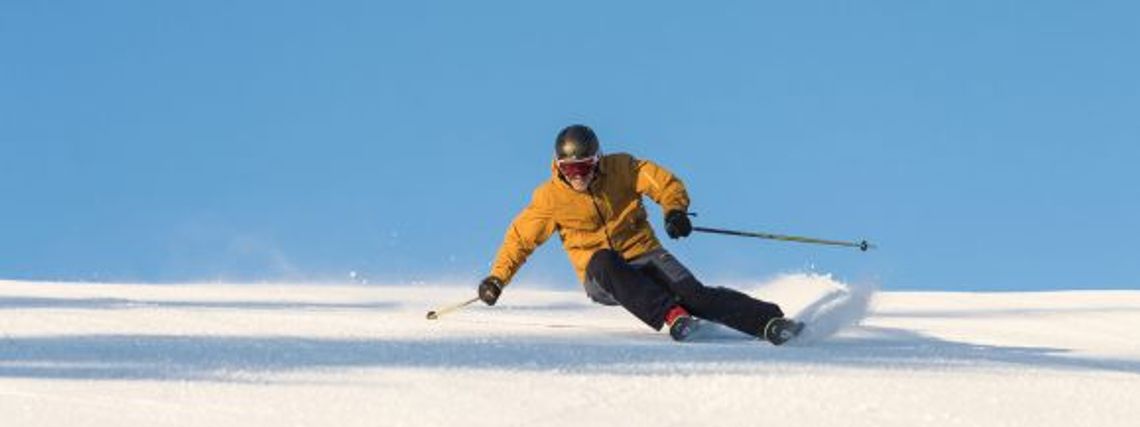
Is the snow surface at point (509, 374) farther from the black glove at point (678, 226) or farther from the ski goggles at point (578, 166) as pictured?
the ski goggles at point (578, 166)

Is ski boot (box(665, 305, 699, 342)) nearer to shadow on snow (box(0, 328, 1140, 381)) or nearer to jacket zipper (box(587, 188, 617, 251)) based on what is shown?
shadow on snow (box(0, 328, 1140, 381))

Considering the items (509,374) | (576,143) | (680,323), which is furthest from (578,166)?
(509,374)

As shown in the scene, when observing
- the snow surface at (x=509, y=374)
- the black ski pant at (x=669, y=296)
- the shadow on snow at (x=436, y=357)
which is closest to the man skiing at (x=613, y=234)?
the black ski pant at (x=669, y=296)

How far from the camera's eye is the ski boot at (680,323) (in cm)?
794

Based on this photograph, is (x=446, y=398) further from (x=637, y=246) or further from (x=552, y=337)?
(x=637, y=246)

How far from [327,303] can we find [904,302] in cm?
456

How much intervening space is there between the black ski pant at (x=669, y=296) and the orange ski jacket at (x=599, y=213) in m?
0.22

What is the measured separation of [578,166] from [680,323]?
1007 mm

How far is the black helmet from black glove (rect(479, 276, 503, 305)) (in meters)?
0.71

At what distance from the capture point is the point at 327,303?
11.3 m

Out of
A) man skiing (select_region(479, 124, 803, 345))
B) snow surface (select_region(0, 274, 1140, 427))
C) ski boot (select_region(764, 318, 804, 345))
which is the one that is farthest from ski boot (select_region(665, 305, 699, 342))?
ski boot (select_region(764, 318, 804, 345))

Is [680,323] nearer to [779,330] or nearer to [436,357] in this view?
[779,330]

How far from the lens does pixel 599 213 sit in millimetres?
8664

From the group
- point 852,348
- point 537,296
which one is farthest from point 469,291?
point 852,348
